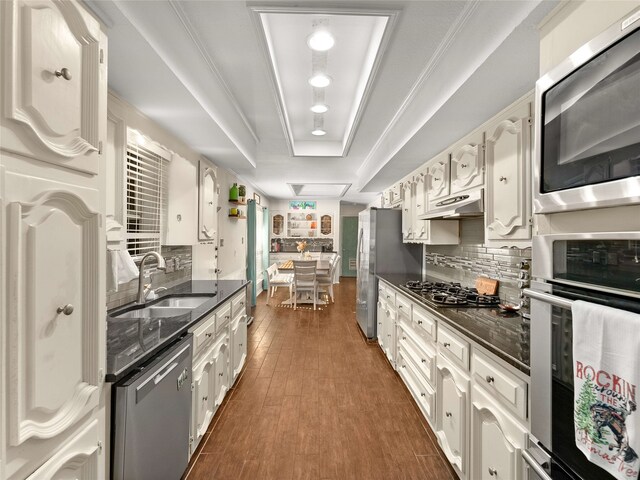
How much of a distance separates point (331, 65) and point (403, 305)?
210 centimetres

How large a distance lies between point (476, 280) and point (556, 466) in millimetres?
1996

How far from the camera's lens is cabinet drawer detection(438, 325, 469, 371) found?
1.71m

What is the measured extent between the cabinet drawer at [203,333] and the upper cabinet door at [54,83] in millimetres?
1119

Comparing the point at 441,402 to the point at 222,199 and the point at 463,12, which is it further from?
the point at 222,199

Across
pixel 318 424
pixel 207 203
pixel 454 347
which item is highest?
pixel 207 203

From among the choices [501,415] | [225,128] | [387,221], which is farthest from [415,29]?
[387,221]

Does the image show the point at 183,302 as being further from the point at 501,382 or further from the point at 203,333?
the point at 501,382

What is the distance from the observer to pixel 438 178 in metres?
3.09

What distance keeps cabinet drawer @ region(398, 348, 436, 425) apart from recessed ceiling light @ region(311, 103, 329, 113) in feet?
7.74

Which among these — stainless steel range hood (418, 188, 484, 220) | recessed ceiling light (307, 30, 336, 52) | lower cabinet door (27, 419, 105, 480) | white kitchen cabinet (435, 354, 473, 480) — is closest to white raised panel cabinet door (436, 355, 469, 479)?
white kitchen cabinet (435, 354, 473, 480)

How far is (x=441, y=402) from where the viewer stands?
203 centimetres

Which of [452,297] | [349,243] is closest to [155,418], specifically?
[452,297]

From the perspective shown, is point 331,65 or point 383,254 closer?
point 331,65

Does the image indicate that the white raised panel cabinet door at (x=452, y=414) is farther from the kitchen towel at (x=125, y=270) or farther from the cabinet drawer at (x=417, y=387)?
the kitchen towel at (x=125, y=270)
